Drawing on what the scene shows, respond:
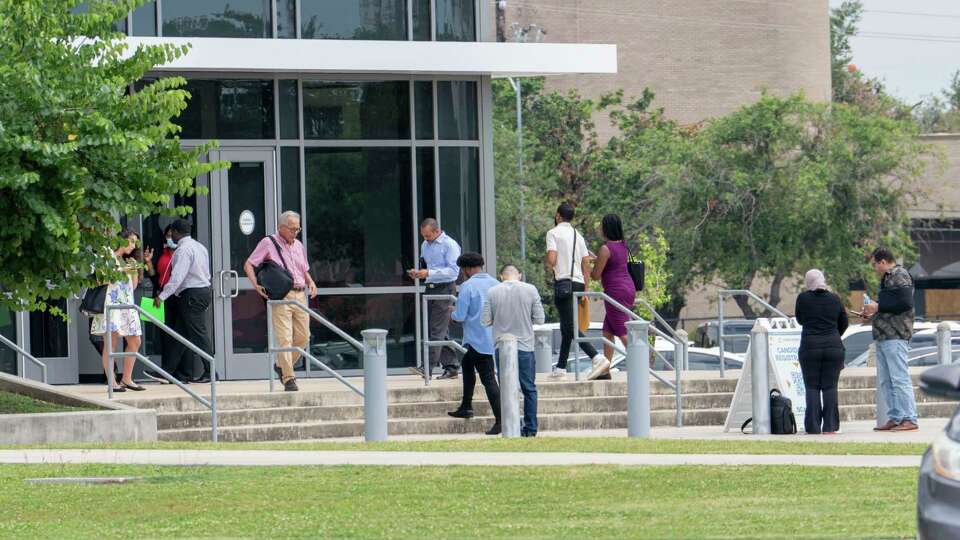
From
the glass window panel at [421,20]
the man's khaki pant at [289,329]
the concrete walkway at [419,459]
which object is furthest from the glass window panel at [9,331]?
the concrete walkway at [419,459]

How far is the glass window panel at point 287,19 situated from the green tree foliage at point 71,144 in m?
4.31

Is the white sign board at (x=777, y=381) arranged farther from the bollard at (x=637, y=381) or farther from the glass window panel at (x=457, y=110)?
the glass window panel at (x=457, y=110)

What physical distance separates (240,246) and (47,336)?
237 cm

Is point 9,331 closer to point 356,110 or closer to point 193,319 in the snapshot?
point 193,319

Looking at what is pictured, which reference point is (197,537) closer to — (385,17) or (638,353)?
(638,353)

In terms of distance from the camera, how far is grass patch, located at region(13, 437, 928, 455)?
1400cm

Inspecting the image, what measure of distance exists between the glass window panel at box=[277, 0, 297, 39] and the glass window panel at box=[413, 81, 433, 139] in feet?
5.19

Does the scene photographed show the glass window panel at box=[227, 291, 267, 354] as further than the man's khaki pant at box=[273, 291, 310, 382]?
Yes

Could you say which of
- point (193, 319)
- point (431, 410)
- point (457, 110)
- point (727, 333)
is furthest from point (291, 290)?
point (727, 333)

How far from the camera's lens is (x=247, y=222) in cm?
2067

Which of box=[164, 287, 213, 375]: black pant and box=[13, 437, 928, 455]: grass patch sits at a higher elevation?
box=[164, 287, 213, 375]: black pant

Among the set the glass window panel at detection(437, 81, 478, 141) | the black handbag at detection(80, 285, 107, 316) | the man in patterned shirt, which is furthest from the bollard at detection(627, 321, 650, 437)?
the glass window panel at detection(437, 81, 478, 141)

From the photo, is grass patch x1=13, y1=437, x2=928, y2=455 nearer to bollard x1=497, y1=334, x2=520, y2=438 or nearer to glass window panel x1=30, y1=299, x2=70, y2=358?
bollard x1=497, y1=334, x2=520, y2=438

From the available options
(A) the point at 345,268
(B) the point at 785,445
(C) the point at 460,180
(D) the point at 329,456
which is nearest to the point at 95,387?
(A) the point at 345,268
